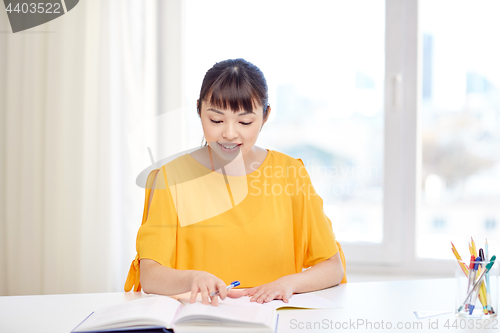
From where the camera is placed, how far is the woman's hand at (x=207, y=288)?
2.98ft

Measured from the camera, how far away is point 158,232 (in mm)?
1132

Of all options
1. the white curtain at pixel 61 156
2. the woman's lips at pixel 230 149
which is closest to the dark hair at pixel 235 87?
the woman's lips at pixel 230 149

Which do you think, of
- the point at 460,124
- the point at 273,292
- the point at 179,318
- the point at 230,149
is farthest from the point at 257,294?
the point at 460,124

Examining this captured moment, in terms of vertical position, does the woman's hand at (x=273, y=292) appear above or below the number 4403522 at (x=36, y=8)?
below

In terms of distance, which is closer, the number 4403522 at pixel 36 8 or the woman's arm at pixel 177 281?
the woman's arm at pixel 177 281

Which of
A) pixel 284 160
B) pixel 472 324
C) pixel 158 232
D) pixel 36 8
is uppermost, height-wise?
pixel 36 8

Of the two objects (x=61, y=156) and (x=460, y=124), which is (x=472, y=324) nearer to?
(x=460, y=124)

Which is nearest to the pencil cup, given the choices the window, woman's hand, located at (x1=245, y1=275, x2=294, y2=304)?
woman's hand, located at (x1=245, y1=275, x2=294, y2=304)

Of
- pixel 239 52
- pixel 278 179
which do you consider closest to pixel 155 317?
pixel 278 179

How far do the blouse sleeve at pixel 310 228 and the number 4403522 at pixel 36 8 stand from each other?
123cm

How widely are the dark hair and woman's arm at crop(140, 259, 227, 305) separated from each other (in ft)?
1.43

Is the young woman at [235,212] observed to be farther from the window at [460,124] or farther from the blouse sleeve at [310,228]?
the window at [460,124]

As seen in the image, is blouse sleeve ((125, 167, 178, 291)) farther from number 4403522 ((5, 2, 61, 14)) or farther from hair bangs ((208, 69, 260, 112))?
number 4403522 ((5, 2, 61, 14))

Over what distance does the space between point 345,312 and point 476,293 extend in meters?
0.26
